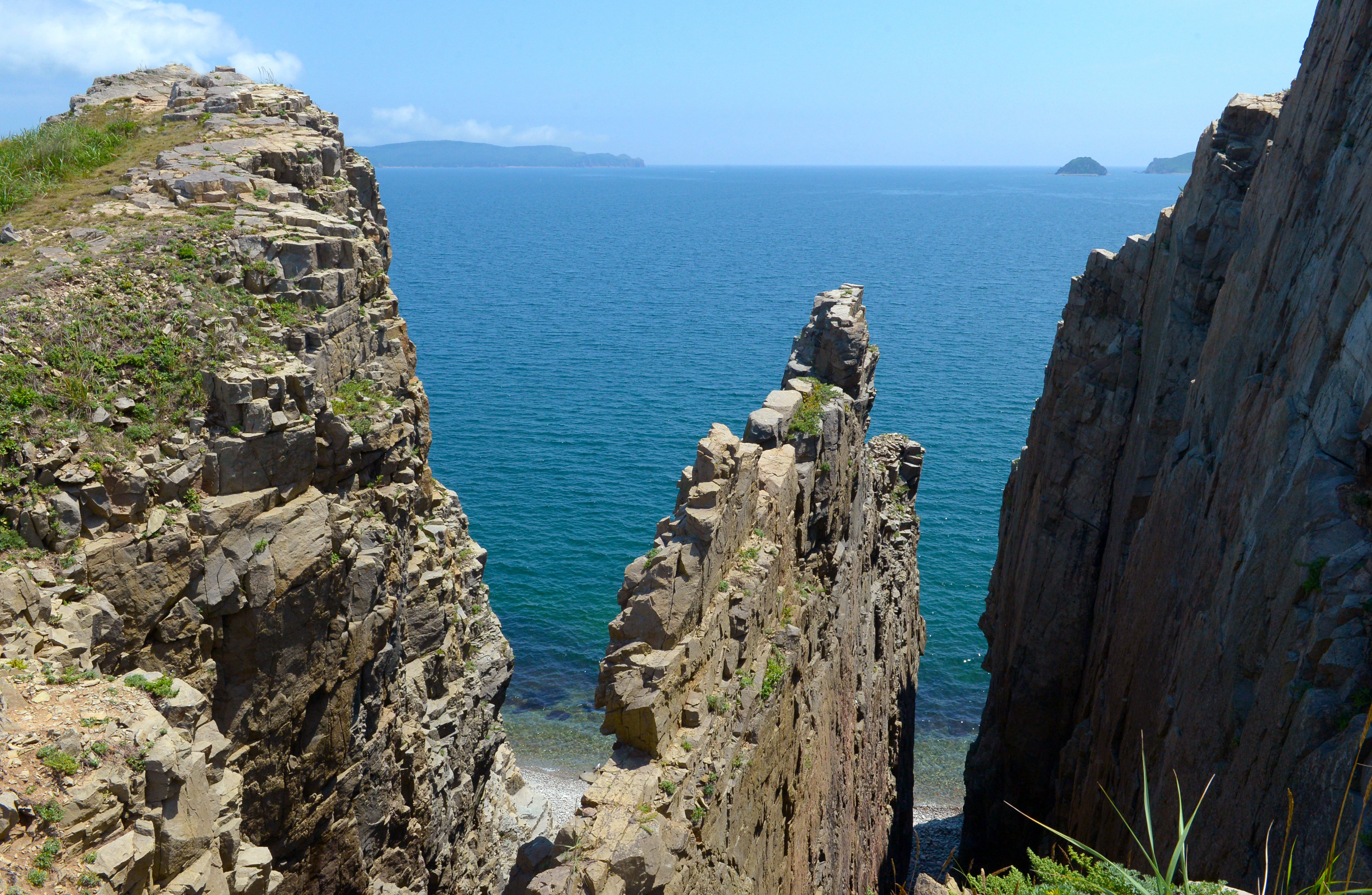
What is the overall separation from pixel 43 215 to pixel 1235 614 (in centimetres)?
2950

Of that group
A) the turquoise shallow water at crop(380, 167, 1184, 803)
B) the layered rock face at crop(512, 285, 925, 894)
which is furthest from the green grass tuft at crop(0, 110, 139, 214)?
the turquoise shallow water at crop(380, 167, 1184, 803)

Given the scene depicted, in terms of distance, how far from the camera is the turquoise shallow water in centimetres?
5488

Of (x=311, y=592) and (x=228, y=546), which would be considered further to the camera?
(x=311, y=592)

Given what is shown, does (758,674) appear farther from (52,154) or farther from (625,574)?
(52,154)

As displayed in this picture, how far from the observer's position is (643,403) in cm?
8462

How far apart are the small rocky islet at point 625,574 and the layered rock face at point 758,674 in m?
0.10

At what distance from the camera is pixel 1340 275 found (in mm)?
17328

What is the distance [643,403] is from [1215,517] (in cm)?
6578

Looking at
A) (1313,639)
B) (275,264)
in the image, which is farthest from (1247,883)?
(275,264)

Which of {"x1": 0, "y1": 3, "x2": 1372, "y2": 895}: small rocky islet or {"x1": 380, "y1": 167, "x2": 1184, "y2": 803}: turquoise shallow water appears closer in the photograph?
{"x1": 0, "y1": 3, "x2": 1372, "y2": 895}: small rocky islet

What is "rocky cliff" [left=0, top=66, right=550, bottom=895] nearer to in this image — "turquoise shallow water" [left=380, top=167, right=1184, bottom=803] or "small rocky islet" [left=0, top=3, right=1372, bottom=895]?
"small rocky islet" [left=0, top=3, right=1372, bottom=895]

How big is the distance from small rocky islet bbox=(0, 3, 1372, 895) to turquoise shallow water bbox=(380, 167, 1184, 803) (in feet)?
72.6

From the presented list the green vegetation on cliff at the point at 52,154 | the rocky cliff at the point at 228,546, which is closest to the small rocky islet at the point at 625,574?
the rocky cliff at the point at 228,546

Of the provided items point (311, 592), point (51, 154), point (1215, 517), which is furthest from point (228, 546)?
point (1215, 517)
